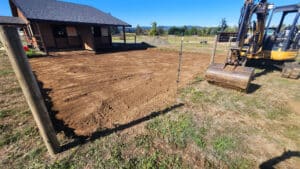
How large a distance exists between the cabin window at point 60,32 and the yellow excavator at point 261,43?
14.2m

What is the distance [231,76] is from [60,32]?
49.5ft

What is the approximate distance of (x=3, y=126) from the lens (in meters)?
3.07

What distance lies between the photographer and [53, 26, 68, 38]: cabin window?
13413 millimetres

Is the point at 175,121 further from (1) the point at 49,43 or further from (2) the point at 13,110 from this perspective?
(1) the point at 49,43

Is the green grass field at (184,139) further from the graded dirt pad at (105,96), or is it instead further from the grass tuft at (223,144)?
the graded dirt pad at (105,96)

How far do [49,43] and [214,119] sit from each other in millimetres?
15059

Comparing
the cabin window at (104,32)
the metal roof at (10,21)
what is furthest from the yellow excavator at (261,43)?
the metal roof at (10,21)

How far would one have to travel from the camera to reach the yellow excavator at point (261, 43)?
17.2 feet

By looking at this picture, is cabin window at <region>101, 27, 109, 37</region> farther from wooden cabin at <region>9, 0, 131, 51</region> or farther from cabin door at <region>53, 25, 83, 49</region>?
cabin door at <region>53, 25, 83, 49</region>

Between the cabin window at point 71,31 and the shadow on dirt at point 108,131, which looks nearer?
the shadow on dirt at point 108,131

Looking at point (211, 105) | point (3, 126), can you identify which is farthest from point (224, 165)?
point (3, 126)

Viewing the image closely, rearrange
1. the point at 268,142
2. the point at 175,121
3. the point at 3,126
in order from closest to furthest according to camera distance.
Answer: the point at 268,142 → the point at 3,126 → the point at 175,121

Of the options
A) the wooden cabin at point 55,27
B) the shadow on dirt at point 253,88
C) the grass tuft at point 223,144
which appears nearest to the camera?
the grass tuft at point 223,144

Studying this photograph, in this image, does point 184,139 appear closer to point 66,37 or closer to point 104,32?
point 66,37
